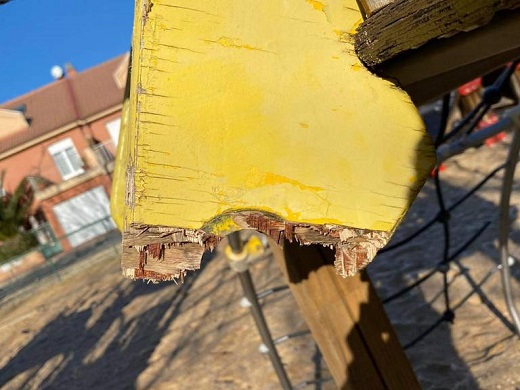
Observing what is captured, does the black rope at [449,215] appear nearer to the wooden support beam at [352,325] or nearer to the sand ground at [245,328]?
the sand ground at [245,328]

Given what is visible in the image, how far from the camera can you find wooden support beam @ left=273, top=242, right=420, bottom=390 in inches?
51.1

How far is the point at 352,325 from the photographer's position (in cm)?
129

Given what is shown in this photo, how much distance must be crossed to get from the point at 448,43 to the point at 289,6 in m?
0.22

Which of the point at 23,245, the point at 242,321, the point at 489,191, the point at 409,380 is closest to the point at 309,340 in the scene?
the point at 242,321

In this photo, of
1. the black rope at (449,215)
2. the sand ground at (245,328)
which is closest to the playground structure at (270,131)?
the black rope at (449,215)

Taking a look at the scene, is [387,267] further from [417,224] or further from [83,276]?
[83,276]

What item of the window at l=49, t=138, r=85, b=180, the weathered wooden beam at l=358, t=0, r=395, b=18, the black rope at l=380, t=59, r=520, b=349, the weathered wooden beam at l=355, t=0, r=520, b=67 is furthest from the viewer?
the window at l=49, t=138, r=85, b=180

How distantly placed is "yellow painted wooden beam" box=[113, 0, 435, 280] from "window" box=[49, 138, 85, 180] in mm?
17843

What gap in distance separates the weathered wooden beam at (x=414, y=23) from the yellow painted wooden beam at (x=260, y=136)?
3 centimetres

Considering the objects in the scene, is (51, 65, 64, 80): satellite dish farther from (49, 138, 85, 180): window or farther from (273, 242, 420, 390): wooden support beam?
(273, 242, 420, 390): wooden support beam

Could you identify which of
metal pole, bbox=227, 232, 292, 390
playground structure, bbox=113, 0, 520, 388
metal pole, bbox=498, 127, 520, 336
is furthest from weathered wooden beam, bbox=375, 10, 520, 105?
metal pole, bbox=227, 232, 292, 390

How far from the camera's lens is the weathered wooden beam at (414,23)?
0.60 metres

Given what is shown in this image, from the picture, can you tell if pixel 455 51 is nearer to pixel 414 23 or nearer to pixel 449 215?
pixel 414 23

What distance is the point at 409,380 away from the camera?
51.6 inches
